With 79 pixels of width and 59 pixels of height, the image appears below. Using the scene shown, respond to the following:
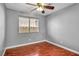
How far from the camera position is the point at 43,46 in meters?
1.26

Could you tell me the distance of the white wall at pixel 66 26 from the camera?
1166 mm

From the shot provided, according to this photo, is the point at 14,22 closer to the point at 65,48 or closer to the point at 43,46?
the point at 43,46

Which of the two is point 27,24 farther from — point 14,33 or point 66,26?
point 66,26

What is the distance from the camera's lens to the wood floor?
1143 mm

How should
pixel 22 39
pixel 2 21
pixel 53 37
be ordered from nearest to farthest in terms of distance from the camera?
pixel 2 21
pixel 22 39
pixel 53 37

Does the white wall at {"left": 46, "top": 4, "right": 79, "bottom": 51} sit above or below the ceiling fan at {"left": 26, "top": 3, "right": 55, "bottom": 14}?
below

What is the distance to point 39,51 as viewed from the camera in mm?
1211

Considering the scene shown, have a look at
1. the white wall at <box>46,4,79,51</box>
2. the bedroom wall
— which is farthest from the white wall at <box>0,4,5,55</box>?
the white wall at <box>46,4,79,51</box>

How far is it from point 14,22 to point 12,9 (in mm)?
184

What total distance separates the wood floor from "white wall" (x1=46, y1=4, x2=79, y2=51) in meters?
0.11

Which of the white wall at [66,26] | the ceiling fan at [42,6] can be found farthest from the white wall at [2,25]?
the white wall at [66,26]

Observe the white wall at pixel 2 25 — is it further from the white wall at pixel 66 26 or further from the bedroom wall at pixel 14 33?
the white wall at pixel 66 26

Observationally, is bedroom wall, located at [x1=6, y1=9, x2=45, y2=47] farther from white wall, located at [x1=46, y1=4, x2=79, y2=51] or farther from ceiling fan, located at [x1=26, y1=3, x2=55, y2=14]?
white wall, located at [x1=46, y1=4, x2=79, y2=51]

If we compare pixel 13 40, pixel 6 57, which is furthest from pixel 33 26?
pixel 6 57
